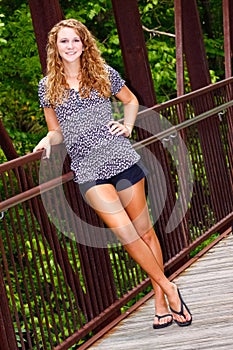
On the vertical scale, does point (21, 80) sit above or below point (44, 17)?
below

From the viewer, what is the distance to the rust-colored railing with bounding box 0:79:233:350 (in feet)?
18.7

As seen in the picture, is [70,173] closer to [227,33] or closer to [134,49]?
[134,49]

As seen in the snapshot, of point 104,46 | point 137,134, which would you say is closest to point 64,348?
point 137,134

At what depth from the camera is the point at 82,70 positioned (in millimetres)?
5863

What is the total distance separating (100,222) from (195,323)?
860mm

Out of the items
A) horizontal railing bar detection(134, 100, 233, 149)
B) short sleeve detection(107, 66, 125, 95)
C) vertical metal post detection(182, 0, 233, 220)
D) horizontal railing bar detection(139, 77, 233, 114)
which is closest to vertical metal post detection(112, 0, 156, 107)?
horizontal railing bar detection(139, 77, 233, 114)

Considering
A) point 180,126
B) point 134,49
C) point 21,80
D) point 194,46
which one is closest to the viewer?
point 180,126

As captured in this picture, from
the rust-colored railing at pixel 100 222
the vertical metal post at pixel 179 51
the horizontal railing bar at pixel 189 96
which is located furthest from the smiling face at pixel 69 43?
the vertical metal post at pixel 179 51

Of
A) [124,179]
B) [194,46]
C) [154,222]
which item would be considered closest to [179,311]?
[124,179]

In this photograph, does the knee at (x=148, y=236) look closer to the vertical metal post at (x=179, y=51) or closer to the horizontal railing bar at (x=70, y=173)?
the horizontal railing bar at (x=70, y=173)

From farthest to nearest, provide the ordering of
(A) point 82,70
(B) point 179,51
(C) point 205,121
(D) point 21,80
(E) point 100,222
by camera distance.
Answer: (D) point 21,80, (B) point 179,51, (C) point 205,121, (E) point 100,222, (A) point 82,70

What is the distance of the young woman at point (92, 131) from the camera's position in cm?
583

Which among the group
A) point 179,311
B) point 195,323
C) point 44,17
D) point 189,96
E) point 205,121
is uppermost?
point 44,17

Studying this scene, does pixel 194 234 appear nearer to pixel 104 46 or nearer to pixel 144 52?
pixel 144 52
